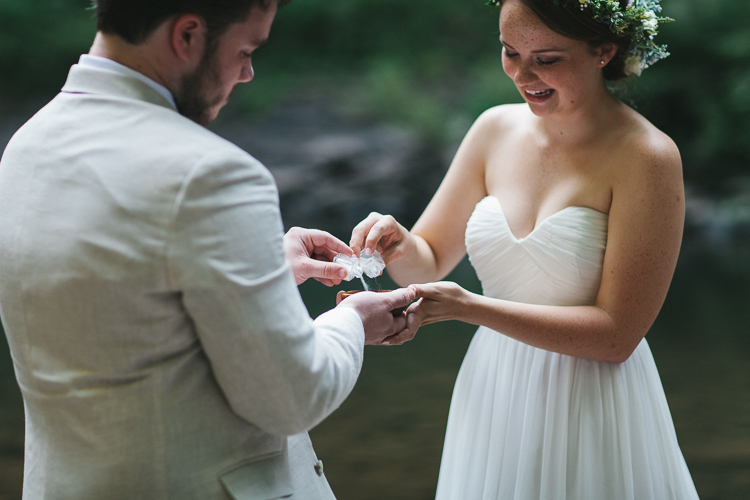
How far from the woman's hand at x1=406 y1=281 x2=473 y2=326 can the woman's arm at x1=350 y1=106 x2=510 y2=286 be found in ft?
1.09

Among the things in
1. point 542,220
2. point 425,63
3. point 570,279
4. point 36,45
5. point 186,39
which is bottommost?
point 36,45

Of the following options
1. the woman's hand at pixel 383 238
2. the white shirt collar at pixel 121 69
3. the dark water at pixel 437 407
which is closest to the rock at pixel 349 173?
the dark water at pixel 437 407

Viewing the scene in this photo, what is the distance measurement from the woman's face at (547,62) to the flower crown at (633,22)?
0.27 feet

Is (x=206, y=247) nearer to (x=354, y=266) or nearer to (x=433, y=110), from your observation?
(x=354, y=266)

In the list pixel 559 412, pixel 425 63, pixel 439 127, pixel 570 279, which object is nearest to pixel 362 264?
pixel 570 279

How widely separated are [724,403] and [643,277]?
3211mm

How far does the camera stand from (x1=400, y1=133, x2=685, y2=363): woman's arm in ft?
5.85

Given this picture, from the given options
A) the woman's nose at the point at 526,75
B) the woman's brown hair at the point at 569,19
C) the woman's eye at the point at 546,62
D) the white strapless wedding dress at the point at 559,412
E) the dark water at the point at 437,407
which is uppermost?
the woman's brown hair at the point at 569,19

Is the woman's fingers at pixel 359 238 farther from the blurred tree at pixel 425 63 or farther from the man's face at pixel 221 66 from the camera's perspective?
the blurred tree at pixel 425 63

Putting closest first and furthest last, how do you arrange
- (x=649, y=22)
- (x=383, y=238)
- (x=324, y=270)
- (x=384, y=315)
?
1. (x=384, y=315)
2. (x=324, y=270)
3. (x=649, y=22)
4. (x=383, y=238)

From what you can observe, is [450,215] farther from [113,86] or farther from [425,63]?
[425,63]

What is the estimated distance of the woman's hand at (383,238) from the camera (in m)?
2.00

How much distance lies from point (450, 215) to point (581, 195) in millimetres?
508

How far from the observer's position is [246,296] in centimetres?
99
